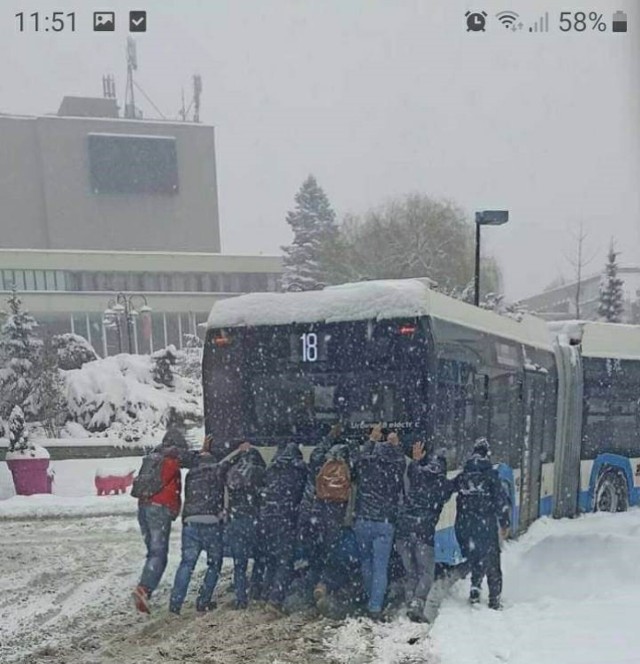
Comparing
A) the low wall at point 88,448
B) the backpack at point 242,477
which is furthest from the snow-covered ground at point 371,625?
→ the low wall at point 88,448

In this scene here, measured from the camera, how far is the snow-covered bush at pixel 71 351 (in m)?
22.3

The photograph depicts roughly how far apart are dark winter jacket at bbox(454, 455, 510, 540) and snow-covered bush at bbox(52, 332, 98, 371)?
58.6ft

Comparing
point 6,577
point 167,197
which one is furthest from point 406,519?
point 167,197

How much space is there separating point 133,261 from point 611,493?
2655 cm

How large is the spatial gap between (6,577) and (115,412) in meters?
11.8

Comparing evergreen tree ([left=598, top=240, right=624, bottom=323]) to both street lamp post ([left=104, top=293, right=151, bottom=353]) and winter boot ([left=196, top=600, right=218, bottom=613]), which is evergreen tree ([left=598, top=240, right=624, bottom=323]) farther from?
winter boot ([left=196, top=600, right=218, bottom=613])

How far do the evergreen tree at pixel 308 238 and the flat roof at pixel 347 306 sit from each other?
2125 centimetres

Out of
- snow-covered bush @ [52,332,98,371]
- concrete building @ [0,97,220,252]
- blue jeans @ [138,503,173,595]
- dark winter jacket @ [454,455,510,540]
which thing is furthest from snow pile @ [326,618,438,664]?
concrete building @ [0,97,220,252]

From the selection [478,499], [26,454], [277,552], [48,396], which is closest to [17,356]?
[48,396]

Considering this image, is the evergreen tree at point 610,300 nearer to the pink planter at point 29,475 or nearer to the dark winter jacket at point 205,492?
the pink planter at point 29,475

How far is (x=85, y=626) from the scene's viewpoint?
6520 millimetres

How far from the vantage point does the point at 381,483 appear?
614cm

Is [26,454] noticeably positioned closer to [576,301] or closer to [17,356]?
[17,356]

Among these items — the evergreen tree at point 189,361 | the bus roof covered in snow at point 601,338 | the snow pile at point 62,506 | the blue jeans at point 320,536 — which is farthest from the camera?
the evergreen tree at point 189,361
